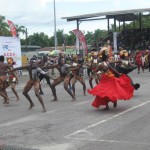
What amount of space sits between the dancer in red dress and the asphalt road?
0.35m

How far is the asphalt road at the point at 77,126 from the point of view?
794 centimetres

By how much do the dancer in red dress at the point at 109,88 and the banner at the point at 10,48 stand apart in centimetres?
1554

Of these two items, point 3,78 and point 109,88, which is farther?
point 3,78

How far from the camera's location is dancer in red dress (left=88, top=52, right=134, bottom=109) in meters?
11.9

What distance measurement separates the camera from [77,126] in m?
9.70

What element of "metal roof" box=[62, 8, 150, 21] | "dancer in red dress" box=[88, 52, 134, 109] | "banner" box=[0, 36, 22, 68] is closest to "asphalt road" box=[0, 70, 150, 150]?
"dancer in red dress" box=[88, 52, 134, 109]

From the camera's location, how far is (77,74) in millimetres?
16547

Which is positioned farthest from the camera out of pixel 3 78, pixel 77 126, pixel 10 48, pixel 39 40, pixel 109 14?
pixel 39 40

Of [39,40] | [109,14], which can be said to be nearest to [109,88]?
[109,14]

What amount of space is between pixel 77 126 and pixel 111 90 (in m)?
2.63

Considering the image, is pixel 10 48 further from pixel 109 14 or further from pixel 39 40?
pixel 39 40

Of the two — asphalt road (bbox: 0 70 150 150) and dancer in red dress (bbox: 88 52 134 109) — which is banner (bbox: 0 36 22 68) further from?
dancer in red dress (bbox: 88 52 134 109)

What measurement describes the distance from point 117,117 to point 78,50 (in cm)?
2310

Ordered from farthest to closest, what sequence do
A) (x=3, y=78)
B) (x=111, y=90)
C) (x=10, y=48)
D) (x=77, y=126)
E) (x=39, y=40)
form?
(x=39, y=40)
(x=10, y=48)
(x=3, y=78)
(x=111, y=90)
(x=77, y=126)
